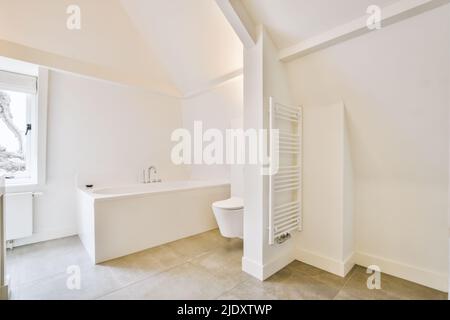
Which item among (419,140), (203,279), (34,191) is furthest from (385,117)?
(34,191)

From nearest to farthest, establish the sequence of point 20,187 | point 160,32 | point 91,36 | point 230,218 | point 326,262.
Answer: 1. point 326,262
2. point 230,218
3. point 20,187
4. point 91,36
5. point 160,32

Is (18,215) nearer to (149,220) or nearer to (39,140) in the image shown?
(39,140)

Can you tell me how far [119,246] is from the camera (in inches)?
89.6

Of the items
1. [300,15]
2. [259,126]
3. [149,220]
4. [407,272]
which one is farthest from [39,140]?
[407,272]

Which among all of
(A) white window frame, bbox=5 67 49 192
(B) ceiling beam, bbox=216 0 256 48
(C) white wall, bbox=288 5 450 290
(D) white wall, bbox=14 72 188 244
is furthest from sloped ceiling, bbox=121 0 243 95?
(A) white window frame, bbox=5 67 49 192

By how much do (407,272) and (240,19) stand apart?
2506mm

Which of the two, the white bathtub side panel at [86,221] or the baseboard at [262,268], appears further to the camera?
the white bathtub side panel at [86,221]

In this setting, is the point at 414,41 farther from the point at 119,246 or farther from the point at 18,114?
the point at 18,114

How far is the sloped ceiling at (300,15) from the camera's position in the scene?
1478 millimetres

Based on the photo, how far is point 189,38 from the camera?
3135 millimetres

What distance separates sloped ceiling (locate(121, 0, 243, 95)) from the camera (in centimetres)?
273

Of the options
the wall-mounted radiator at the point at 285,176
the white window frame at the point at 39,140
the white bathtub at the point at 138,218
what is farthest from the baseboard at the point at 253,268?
the white window frame at the point at 39,140

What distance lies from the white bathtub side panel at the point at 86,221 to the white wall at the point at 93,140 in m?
0.27

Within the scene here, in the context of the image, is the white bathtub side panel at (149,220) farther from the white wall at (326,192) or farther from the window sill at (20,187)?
the white wall at (326,192)
